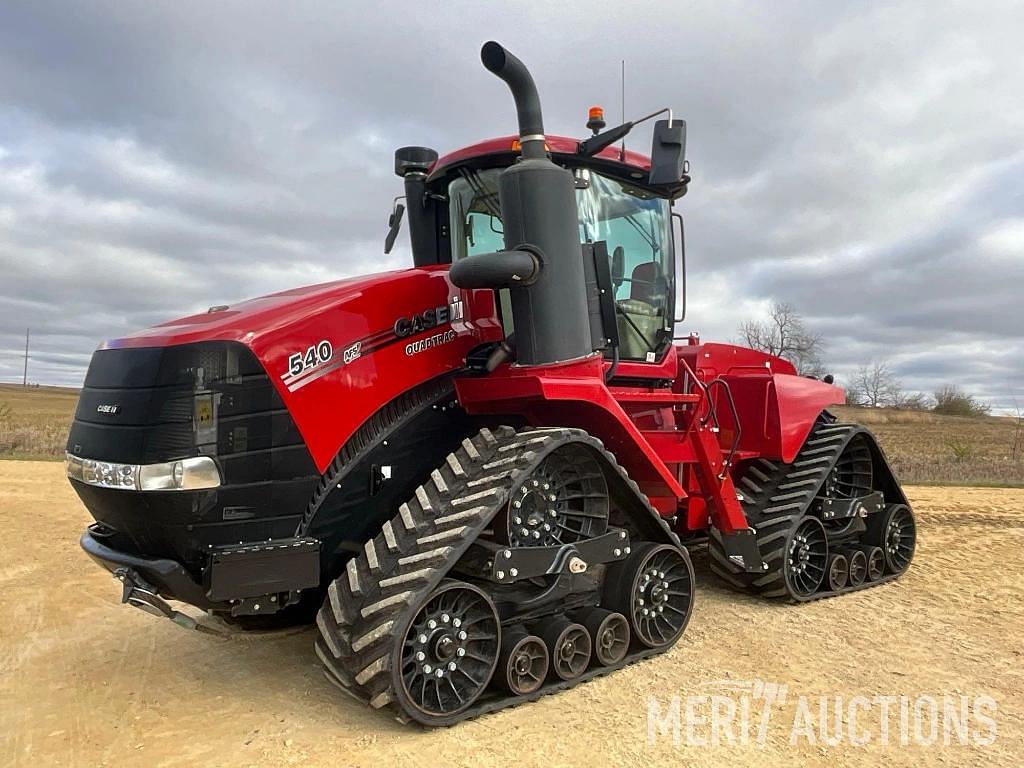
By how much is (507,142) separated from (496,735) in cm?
342

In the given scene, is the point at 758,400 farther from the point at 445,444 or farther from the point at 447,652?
the point at 447,652

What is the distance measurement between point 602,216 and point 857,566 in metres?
3.93

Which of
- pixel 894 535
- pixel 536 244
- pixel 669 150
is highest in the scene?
pixel 669 150

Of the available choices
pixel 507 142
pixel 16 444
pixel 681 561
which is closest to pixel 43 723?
pixel 681 561

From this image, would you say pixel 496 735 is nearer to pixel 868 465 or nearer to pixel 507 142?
pixel 507 142

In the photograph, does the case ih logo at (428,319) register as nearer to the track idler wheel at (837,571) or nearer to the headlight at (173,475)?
the headlight at (173,475)

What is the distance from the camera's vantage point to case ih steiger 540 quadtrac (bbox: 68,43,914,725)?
3.55 meters

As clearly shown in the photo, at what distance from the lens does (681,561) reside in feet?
16.1

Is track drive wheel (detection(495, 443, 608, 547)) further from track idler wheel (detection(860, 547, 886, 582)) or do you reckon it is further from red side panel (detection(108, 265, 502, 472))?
track idler wheel (detection(860, 547, 886, 582))

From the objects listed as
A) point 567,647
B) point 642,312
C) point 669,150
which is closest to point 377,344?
point 567,647

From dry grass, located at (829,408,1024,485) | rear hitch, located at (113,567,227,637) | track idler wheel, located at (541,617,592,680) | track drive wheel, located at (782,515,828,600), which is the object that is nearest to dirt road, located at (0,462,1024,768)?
Result: track idler wheel, located at (541,617,592,680)

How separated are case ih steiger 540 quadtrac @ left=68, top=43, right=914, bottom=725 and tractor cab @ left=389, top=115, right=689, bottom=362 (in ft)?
0.07

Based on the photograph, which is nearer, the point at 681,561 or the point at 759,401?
the point at 681,561

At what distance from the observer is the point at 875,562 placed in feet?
22.6
